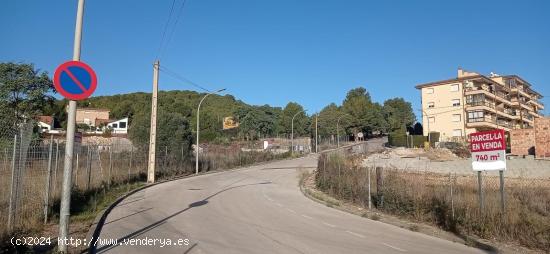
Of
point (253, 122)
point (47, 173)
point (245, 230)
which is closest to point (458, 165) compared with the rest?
point (245, 230)

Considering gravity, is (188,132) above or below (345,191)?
above

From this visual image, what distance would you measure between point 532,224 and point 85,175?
644 inches

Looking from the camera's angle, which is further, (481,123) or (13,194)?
(481,123)

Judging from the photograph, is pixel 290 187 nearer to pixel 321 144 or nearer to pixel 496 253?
pixel 496 253

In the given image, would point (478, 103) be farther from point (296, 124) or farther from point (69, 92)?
point (69, 92)

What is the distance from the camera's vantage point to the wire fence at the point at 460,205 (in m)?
11.2

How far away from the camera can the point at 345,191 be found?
21.7 metres

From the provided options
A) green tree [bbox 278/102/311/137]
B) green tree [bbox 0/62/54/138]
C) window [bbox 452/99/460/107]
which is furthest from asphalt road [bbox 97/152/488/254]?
green tree [bbox 278/102/311/137]

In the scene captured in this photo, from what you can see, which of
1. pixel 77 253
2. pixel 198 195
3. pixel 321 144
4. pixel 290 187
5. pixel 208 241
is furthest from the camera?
pixel 321 144

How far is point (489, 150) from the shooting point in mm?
12836

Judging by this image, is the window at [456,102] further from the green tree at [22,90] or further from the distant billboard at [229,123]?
the green tree at [22,90]

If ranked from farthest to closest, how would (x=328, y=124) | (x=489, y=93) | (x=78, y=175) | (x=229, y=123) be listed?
1. (x=229, y=123)
2. (x=328, y=124)
3. (x=489, y=93)
4. (x=78, y=175)

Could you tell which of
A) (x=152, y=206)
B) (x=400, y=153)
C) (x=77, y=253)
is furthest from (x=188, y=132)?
(x=77, y=253)

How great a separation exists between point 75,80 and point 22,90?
41.3m
